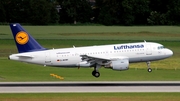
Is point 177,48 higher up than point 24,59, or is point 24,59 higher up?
point 24,59

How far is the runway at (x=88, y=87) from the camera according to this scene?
5900 cm

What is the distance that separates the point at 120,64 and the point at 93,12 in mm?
103162

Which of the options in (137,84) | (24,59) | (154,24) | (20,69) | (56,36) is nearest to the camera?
(137,84)

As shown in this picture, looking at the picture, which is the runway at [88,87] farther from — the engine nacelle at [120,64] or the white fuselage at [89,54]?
the white fuselage at [89,54]

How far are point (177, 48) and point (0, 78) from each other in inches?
2136

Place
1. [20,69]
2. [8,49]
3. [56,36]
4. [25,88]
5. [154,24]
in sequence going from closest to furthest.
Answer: [25,88]
[20,69]
[8,49]
[56,36]
[154,24]

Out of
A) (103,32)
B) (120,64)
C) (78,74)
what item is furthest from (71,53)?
(103,32)

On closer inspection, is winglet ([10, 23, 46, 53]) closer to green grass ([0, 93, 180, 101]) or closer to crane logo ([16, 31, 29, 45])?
Answer: crane logo ([16, 31, 29, 45])

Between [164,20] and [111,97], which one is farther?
[164,20]

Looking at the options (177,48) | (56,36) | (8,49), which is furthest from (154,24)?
(8,49)

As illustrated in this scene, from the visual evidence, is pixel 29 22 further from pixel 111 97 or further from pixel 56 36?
pixel 111 97

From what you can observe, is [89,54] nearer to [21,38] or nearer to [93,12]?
[21,38]

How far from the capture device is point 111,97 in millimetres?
54250

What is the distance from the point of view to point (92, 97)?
5431 centimetres
